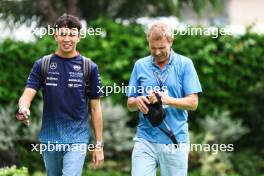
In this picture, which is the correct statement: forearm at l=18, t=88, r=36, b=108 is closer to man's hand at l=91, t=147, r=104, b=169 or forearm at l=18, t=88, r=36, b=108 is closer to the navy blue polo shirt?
the navy blue polo shirt

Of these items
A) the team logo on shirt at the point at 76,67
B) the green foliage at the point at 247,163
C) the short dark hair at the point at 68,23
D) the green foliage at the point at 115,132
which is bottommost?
the green foliage at the point at 247,163

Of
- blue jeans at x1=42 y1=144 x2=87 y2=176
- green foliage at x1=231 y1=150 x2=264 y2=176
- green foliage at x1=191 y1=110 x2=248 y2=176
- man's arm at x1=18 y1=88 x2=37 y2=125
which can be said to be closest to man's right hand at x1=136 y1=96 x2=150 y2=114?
blue jeans at x1=42 y1=144 x2=87 y2=176

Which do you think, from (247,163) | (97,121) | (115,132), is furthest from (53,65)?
(247,163)

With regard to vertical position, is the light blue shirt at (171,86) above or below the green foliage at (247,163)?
above

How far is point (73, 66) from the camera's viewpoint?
5465 mm

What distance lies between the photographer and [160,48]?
5332mm

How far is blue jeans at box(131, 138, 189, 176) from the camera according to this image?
5418mm

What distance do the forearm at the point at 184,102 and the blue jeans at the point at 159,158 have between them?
301mm

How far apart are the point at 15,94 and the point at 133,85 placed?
4.97m

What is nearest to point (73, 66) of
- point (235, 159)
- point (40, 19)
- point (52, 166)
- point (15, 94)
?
point (52, 166)

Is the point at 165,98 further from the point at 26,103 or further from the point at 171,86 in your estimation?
the point at 26,103

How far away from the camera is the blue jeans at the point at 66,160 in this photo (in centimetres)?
540

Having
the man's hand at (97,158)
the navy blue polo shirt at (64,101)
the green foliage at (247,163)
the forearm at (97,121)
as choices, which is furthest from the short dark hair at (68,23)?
the green foliage at (247,163)

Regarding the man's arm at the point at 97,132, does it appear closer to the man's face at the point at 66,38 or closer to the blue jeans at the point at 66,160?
the blue jeans at the point at 66,160
